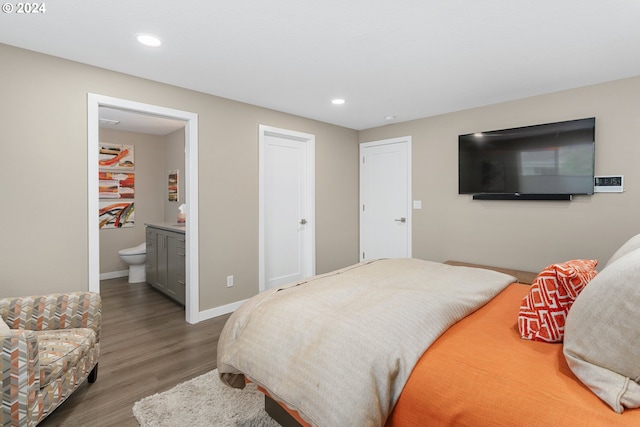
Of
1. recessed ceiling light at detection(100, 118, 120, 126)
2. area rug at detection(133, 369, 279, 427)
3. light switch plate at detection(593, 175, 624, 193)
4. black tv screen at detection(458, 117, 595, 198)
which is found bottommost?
area rug at detection(133, 369, 279, 427)

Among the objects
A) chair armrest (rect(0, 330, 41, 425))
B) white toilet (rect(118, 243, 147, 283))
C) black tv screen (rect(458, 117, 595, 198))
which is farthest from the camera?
white toilet (rect(118, 243, 147, 283))

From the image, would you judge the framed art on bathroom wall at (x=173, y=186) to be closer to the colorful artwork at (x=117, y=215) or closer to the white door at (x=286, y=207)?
the colorful artwork at (x=117, y=215)

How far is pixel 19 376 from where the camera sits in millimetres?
1508

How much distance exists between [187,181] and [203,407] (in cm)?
212

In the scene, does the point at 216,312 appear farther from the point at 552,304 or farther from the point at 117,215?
the point at 552,304

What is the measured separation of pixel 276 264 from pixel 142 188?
10.0 feet

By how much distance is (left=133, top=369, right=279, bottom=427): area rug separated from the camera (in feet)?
6.01

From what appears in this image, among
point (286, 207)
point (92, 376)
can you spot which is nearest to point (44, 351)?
point (92, 376)

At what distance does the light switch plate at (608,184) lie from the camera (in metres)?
3.03

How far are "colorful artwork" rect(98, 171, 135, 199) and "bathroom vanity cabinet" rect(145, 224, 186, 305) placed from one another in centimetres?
120

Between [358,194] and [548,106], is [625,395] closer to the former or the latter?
[548,106]

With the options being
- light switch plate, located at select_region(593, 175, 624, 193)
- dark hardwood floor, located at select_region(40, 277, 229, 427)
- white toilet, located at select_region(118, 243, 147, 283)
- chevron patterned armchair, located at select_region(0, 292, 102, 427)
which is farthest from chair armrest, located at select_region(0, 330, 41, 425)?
light switch plate, located at select_region(593, 175, 624, 193)

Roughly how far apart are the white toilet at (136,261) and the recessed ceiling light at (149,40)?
3427 mm

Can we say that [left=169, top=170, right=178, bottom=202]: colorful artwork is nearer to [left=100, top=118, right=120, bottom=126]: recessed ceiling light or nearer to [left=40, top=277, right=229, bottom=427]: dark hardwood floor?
[left=100, top=118, right=120, bottom=126]: recessed ceiling light
